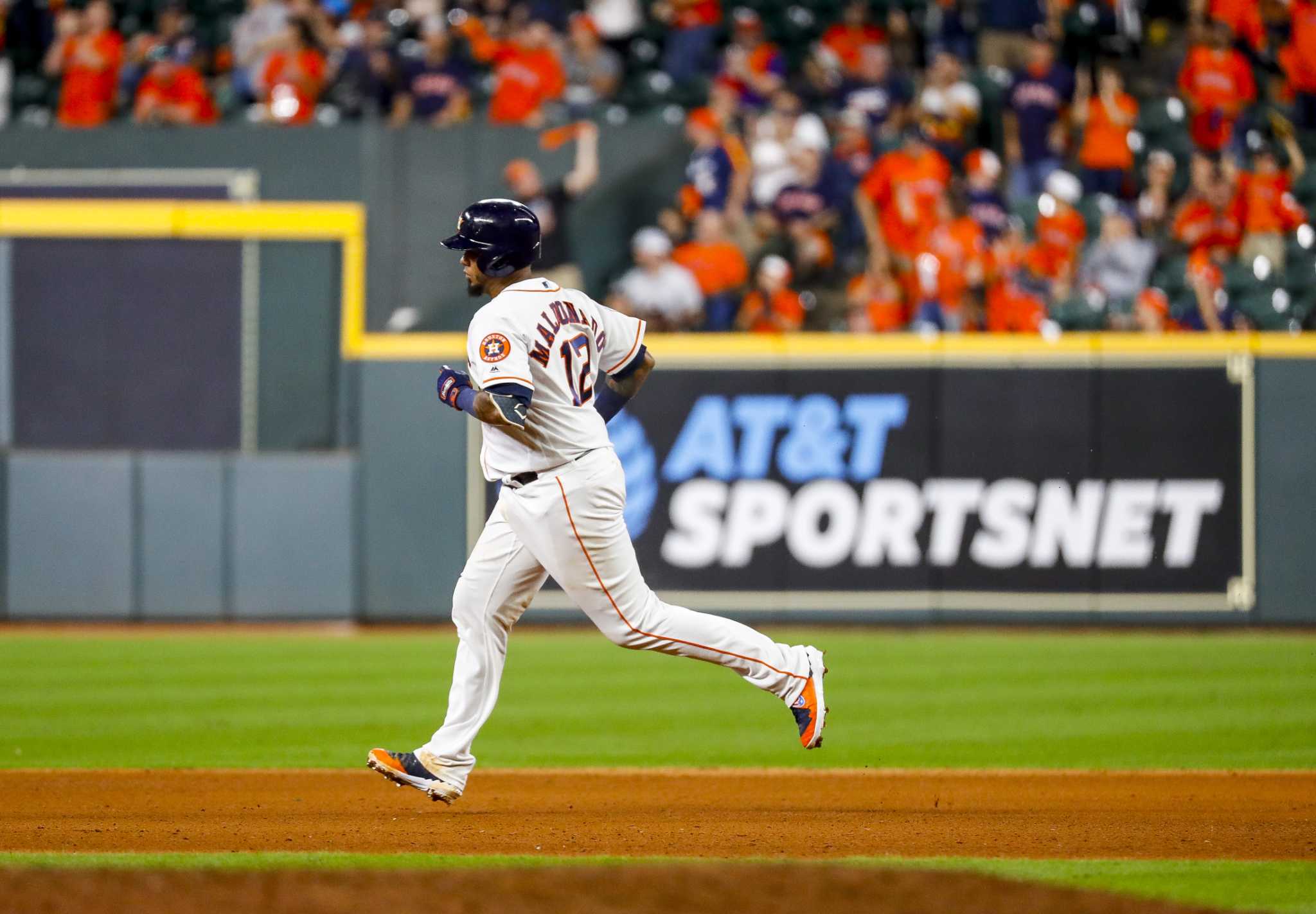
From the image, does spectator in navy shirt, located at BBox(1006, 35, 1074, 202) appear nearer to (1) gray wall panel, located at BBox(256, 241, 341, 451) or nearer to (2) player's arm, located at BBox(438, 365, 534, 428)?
(1) gray wall panel, located at BBox(256, 241, 341, 451)

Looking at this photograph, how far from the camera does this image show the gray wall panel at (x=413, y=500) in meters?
12.5

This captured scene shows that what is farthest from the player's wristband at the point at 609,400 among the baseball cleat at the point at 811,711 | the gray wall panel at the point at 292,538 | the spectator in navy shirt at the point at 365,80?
the spectator in navy shirt at the point at 365,80

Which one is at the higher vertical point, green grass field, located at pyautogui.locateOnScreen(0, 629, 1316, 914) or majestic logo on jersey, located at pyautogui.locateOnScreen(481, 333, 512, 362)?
majestic logo on jersey, located at pyautogui.locateOnScreen(481, 333, 512, 362)

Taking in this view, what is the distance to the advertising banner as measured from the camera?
12242 millimetres

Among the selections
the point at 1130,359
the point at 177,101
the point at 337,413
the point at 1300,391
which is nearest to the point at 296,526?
the point at 337,413

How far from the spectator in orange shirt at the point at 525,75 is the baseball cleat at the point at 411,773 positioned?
9417 millimetres

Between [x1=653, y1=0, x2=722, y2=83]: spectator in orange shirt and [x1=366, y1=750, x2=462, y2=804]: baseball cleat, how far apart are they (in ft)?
34.3

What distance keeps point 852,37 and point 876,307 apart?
324 cm

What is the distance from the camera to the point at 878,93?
47.6 ft

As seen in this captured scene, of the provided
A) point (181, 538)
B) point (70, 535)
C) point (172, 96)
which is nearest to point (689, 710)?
point (181, 538)

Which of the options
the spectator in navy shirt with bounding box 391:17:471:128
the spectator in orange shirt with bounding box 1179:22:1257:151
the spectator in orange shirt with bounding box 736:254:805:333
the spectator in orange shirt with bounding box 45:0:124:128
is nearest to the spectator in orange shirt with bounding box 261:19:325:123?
the spectator in navy shirt with bounding box 391:17:471:128

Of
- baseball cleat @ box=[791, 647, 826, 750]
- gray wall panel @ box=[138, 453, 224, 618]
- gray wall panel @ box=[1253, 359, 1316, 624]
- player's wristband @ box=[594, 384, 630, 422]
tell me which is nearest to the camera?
baseball cleat @ box=[791, 647, 826, 750]

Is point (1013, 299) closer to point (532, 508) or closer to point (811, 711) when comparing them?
point (811, 711)

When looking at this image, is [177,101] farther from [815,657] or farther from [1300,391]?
[815,657]
